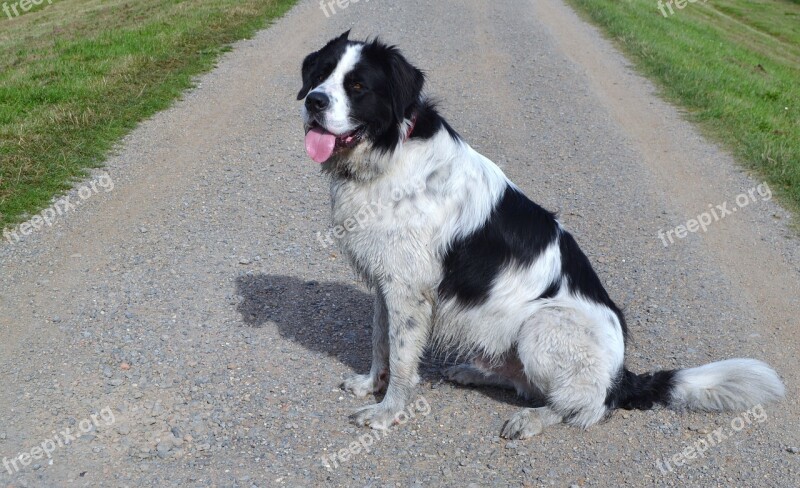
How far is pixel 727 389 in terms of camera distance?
15.7ft

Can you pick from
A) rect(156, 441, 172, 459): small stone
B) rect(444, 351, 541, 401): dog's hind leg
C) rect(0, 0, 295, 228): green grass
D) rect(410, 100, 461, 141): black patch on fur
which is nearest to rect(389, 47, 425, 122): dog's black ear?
rect(410, 100, 461, 141): black patch on fur

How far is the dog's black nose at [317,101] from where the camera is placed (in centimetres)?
432

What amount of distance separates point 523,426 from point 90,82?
8172 mm

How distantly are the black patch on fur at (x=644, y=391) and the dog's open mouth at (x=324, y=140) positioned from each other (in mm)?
2027

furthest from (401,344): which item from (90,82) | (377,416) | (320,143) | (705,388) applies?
(90,82)

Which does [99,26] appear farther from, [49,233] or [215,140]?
[49,233]

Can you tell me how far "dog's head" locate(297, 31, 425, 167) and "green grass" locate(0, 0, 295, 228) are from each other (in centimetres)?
397

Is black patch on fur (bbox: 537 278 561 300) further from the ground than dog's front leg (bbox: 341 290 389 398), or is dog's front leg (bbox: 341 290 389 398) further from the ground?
black patch on fur (bbox: 537 278 561 300)

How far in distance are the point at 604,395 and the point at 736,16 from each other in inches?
1214

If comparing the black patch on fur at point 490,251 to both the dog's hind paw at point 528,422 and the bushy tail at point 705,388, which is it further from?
the bushy tail at point 705,388

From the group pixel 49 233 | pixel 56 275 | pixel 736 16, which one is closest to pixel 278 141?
pixel 49 233

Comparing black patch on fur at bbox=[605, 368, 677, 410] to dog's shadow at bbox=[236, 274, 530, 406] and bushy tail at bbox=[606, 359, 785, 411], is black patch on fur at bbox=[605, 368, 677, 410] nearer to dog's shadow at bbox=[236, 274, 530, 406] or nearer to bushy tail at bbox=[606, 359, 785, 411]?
bushy tail at bbox=[606, 359, 785, 411]

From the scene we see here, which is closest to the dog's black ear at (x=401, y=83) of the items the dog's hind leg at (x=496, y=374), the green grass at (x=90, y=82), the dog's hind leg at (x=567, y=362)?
the dog's hind leg at (x=567, y=362)

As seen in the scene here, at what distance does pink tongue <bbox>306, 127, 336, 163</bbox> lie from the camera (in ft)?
14.6
